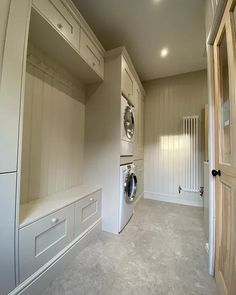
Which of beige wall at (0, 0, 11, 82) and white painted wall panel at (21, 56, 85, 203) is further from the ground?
beige wall at (0, 0, 11, 82)

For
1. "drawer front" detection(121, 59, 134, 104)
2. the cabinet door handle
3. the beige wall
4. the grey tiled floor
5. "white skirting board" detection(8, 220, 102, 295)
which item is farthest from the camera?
"drawer front" detection(121, 59, 134, 104)

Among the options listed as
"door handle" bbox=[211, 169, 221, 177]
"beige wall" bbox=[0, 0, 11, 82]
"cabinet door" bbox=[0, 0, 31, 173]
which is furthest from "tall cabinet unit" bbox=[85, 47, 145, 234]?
"beige wall" bbox=[0, 0, 11, 82]

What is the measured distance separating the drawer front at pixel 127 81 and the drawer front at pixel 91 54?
1.03ft

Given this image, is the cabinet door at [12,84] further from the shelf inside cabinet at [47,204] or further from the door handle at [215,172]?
the door handle at [215,172]

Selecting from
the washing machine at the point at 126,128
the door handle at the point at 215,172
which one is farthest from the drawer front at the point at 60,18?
the door handle at the point at 215,172

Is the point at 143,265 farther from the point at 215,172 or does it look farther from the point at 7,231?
the point at 7,231

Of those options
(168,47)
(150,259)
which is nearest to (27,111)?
(150,259)

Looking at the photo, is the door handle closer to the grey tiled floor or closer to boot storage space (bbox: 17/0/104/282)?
the grey tiled floor

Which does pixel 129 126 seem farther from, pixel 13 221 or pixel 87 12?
pixel 13 221

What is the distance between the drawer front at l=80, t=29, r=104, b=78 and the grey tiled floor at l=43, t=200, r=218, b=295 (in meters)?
2.15

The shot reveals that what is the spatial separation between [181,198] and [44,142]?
9.60 ft

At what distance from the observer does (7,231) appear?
922 millimetres

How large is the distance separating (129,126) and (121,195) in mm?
1048

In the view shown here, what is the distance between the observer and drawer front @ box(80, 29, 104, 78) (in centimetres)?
168
